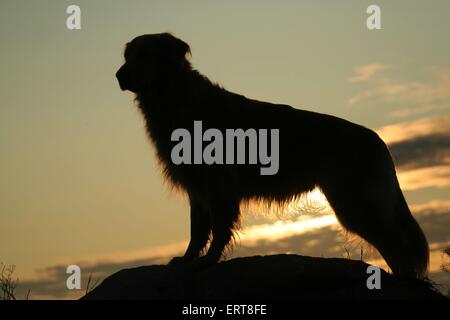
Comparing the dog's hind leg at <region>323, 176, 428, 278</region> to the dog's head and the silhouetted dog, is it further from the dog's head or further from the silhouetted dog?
the dog's head

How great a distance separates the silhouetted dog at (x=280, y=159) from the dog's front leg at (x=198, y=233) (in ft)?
0.04

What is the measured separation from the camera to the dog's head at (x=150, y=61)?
7766 millimetres

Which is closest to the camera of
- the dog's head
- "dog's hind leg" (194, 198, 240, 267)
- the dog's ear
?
"dog's hind leg" (194, 198, 240, 267)

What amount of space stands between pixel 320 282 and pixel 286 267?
0.38 m

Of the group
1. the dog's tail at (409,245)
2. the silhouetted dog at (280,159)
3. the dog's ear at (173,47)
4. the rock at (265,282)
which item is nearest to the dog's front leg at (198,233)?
the silhouetted dog at (280,159)

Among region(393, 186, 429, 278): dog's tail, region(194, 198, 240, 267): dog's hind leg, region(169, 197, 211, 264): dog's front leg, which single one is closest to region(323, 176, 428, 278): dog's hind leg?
region(393, 186, 429, 278): dog's tail

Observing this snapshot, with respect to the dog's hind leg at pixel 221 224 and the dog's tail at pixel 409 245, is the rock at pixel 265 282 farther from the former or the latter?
the dog's tail at pixel 409 245

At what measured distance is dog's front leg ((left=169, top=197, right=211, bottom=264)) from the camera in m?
7.82

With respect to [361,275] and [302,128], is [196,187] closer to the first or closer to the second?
[302,128]

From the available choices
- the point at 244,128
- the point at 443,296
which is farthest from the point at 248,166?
the point at 443,296

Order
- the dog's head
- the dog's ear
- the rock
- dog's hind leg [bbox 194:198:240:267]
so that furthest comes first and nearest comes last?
the dog's ear, the dog's head, dog's hind leg [bbox 194:198:240:267], the rock

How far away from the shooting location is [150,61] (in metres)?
7.83

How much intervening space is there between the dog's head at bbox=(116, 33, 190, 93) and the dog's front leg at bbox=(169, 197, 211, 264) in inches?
58.4
